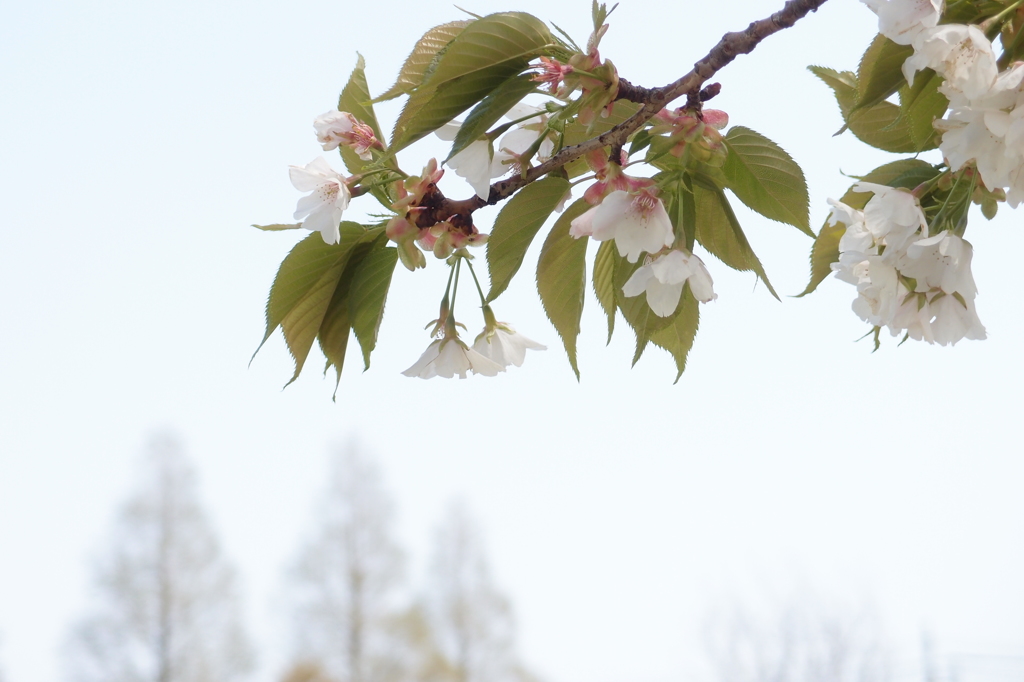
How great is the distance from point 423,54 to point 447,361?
178 mm

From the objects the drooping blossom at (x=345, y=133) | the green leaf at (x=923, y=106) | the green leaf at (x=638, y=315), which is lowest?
the green leaf at (x=638, y=315)

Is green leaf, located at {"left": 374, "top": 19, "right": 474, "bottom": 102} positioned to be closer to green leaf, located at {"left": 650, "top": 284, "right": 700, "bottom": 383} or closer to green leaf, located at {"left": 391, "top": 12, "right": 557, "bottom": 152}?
green leaf, located at {"left": 391, "top": 12, "right": 557, "bottom": 152}

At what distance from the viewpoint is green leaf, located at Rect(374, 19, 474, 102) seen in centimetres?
39

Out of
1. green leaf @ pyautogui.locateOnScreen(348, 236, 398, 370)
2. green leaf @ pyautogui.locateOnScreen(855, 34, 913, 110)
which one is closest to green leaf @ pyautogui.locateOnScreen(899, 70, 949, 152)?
green leaf @ pyautogui.locateOnScreen(855, 34, 913, 110)

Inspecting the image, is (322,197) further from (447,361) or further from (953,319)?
(953,319)

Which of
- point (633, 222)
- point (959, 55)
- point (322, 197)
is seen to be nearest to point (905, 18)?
point (959, 55)

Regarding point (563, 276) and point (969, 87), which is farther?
point (563, 276)

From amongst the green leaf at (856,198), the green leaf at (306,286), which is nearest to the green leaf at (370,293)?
the green leaf at (306,286)

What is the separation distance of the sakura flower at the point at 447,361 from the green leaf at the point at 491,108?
174 mm

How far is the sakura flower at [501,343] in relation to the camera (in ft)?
1.82

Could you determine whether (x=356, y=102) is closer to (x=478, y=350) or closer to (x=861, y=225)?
(x=478, y=350)

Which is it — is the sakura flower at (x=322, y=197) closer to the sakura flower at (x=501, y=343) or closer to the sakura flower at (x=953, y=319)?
the sakura flower at (x=501, y=343)

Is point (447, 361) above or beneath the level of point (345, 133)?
beneath

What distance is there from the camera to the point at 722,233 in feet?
1.42
